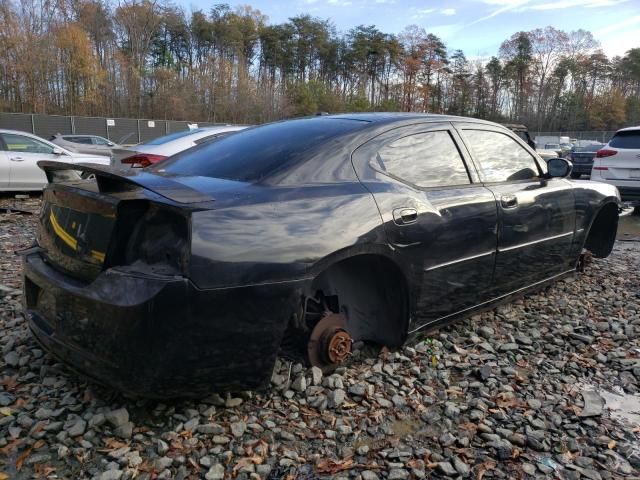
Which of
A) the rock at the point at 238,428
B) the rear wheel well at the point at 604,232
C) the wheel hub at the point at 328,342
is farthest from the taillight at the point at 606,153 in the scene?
the rock at the point at 238,428

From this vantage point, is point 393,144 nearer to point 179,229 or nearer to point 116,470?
point 179,229

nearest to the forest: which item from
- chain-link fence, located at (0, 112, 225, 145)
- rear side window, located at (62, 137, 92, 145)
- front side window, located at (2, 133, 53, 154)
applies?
chain-link fence, located at (0, 112, 225, 145)

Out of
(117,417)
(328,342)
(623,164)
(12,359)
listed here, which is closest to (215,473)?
(117,417)

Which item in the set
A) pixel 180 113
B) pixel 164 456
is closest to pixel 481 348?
pixel 164 456

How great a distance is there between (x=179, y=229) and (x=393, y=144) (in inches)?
58.1

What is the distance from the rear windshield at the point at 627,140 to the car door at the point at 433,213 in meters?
7.94

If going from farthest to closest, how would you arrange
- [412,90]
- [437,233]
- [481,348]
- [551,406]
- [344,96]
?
[412,90] < [344,96] < [481,348] < [437,233] < [551,406]

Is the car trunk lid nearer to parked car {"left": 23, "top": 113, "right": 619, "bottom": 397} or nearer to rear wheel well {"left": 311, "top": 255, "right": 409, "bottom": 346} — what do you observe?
parked car {"left": 23, "top": 113, "right": 619, "bottom": 397}

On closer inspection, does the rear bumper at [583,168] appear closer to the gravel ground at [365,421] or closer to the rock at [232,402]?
the gravel ground at [365,421]

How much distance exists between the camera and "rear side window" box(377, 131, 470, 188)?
2.89 meters

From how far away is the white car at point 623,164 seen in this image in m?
9.16

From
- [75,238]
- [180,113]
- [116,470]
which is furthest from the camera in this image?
[180,113]

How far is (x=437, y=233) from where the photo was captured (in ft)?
9.39

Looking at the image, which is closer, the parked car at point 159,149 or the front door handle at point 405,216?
the front door handle at point 405,216
